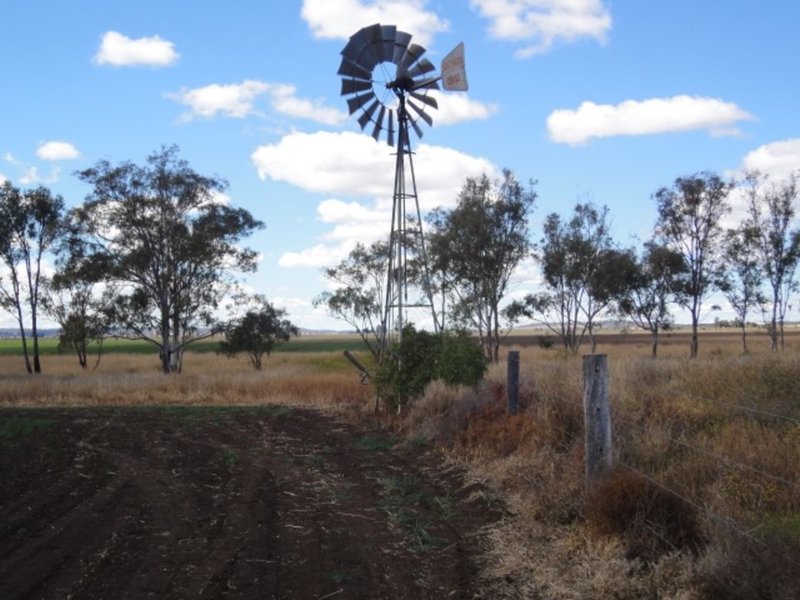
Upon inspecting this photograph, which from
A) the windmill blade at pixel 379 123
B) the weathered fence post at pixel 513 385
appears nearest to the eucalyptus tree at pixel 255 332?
the windmill blade at pixel 379 123

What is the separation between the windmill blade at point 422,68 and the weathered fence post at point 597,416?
1327 cm

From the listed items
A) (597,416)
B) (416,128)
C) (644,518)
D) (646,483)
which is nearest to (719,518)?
(644,518)

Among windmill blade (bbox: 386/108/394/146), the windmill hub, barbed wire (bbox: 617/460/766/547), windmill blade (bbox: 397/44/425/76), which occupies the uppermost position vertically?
windmill blade (bbox: 397/44/425/76)

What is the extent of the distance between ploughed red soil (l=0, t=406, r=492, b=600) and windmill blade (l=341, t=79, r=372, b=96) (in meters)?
9.38

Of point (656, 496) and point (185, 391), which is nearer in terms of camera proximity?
point (656, 496)

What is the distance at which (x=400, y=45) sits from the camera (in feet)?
60.1

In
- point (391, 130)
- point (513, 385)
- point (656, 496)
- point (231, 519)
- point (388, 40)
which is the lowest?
point (231, 519)

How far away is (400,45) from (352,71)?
4.46 feet

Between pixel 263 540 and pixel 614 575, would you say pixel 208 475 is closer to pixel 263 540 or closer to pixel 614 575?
pixel 263 540

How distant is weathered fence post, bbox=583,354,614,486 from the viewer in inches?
277

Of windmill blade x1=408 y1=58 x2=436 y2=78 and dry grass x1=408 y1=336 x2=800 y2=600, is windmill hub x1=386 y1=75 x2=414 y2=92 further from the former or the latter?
dry grass x1=408 y1=336 x2=800 y2=600

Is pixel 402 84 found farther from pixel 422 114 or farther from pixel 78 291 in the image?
pixel 78 291

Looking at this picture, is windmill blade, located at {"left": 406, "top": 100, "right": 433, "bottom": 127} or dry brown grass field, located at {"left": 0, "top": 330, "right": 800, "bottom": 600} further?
windmill blade, located at {"left": 406, "top": 100, "right": 433, "bottom": 127}

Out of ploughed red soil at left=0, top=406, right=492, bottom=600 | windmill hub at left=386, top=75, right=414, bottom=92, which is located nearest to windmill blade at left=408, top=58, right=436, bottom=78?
windmill hub at left=386, top=75, right=414, bottom=92
